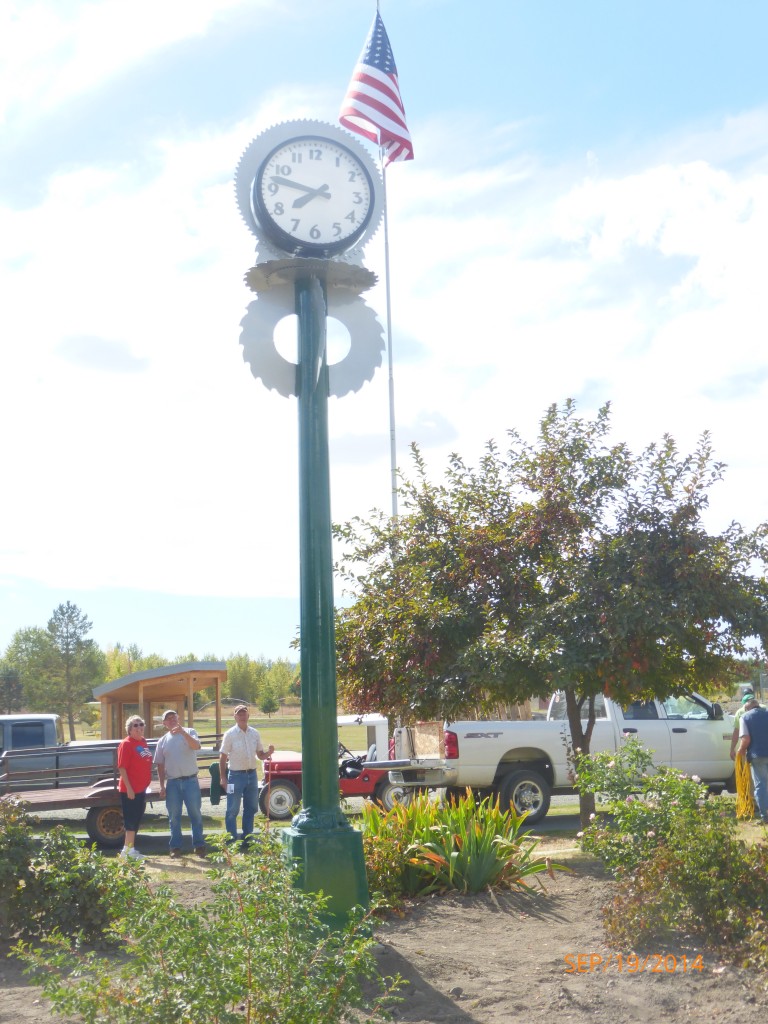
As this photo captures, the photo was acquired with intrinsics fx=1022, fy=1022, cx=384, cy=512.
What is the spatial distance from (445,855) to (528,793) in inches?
276

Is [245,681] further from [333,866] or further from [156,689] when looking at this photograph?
[333,866]

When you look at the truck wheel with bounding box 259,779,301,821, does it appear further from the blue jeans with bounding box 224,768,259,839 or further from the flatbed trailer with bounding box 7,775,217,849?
the blue jeans with bounding box 224,768,259,839

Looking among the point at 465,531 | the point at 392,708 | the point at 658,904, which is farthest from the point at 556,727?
the point at 658,904

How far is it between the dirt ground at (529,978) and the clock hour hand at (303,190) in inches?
168

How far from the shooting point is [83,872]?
6012mm

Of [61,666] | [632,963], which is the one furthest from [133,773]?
[61,666]

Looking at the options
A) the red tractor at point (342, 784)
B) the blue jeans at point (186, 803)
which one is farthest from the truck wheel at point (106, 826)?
the blue jeans at point (186, 803)

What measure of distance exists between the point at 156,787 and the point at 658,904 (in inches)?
378

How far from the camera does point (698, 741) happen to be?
580 inches

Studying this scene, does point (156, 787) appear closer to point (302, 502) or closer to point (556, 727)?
point (556, 727)

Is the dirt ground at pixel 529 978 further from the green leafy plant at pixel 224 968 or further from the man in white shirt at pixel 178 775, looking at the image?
the man in white shirt at pixel 178 775

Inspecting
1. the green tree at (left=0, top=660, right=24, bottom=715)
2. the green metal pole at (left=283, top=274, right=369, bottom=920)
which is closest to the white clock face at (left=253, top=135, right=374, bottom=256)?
the green metal pole at (left=283, top=274, right=369, bottom=920)

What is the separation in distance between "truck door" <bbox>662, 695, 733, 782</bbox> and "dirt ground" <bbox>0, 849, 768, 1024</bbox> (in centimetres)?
851

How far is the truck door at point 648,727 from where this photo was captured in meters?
14.4
